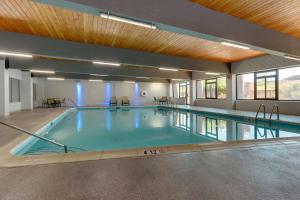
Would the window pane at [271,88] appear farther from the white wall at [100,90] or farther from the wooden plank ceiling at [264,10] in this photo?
the white wall at [100,90]

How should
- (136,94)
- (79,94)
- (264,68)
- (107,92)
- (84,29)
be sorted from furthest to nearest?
1. (136,94)
2. (107,92)
3. (79,94)
4. (264,68)
5. (84,29)

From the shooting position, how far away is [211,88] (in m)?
12.3

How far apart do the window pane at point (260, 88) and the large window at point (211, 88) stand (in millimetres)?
2450

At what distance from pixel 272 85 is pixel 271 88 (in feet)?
0.50

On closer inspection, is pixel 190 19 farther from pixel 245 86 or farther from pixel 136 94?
pixel 136 94

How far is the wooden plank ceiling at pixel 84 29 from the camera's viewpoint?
3492mm

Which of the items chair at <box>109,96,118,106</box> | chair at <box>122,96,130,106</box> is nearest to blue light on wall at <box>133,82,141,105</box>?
chair at <box>122,96,130,106</box>

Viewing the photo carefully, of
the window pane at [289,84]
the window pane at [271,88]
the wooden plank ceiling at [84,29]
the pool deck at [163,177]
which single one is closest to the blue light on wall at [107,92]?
the wooden plank ceiling at [84,29]

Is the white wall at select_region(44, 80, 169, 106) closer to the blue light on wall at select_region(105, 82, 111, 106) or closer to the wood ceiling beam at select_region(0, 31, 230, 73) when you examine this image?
the blue light on wall at select_region(105, 82, 111, 106)

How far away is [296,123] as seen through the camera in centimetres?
512

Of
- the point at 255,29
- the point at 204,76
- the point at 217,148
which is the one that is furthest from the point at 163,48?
the point at 204,76

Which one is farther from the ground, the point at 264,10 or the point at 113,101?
the point at 264,10

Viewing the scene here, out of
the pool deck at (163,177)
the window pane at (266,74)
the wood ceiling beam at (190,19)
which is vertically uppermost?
the wood ceiling beam at (190,19)

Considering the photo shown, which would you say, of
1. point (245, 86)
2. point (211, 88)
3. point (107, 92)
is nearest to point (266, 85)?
point (245, 86)
